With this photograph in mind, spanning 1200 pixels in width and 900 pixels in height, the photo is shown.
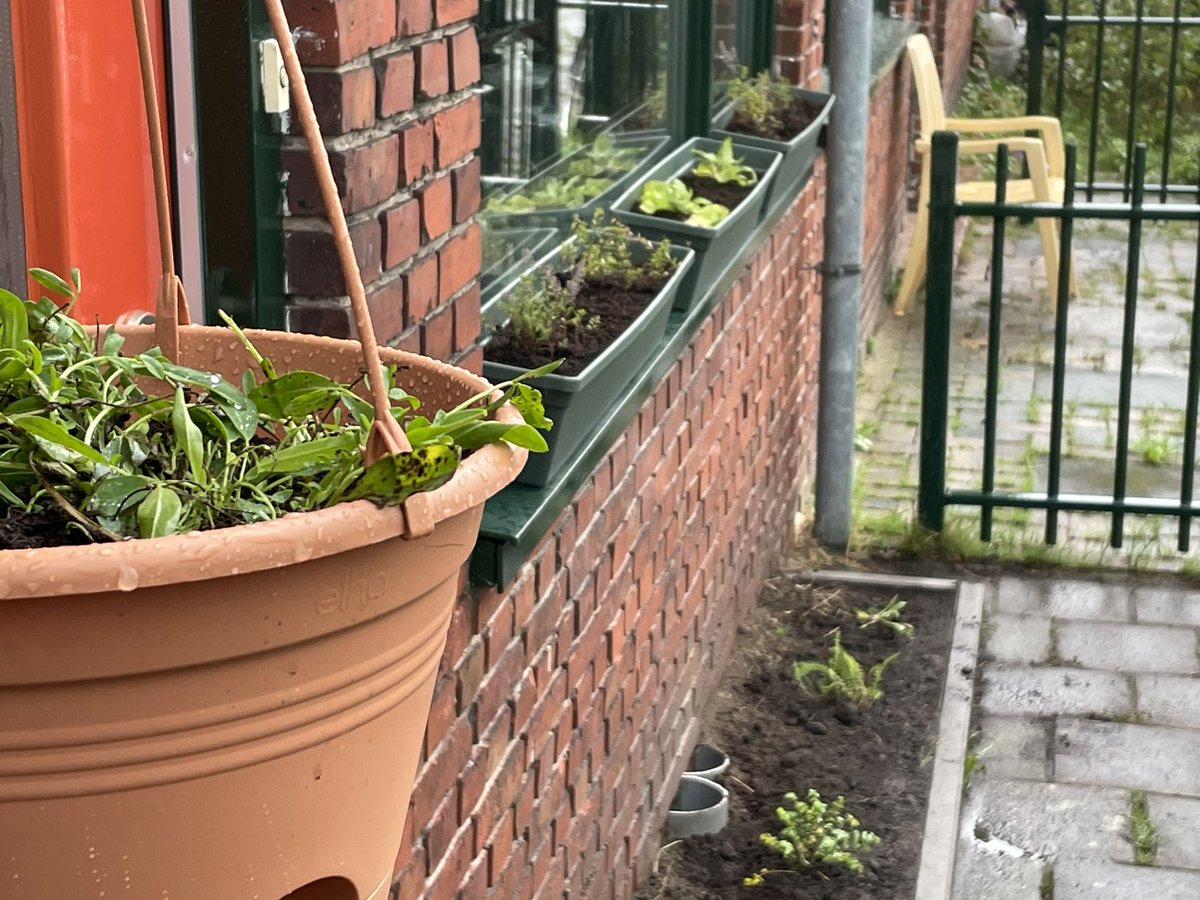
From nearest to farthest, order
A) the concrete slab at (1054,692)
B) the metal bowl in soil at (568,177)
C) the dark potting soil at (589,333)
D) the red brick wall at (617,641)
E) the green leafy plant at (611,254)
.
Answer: the red brick wall at (617,641) < the dark potting soil at (589,333) < the metal bowl in soil at (568,177) < the green leafy plant at (611,254) < the concrete slab at (1054,692)

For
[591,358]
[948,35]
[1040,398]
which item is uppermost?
[948,35]

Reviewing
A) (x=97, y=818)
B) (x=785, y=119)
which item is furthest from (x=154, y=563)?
(x=785, y=119)

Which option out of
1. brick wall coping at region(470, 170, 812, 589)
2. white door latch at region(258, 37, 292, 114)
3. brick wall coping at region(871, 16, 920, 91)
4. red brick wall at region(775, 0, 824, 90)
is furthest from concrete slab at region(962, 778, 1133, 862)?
brick wall coping at region(871, 16, 920, 91)

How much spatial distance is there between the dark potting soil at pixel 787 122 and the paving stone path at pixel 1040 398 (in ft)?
4.48

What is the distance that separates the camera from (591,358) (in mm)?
2531

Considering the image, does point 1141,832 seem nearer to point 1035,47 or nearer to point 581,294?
point 581,294

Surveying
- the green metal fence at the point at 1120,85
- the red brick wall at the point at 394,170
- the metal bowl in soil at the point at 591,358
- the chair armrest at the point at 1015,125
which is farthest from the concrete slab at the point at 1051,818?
the green metal fence at the point at 1120,85

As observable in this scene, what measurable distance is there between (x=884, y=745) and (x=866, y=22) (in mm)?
2006

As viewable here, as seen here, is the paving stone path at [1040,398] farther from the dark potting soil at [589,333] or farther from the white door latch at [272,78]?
the white door latch at [272,78]

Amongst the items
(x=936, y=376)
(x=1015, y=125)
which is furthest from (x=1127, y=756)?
(x=1015, y=125)

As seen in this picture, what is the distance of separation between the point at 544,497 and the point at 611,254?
838 millimetres

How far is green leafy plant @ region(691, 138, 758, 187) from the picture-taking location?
3.72 meters

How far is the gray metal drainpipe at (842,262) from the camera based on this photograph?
15.4 feet

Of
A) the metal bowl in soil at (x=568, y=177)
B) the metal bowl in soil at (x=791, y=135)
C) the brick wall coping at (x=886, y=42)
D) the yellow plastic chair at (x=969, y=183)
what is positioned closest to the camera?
the metal bowl in soil at (x=568, y=177)
